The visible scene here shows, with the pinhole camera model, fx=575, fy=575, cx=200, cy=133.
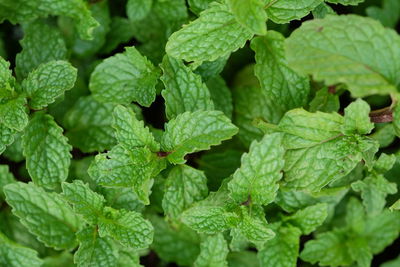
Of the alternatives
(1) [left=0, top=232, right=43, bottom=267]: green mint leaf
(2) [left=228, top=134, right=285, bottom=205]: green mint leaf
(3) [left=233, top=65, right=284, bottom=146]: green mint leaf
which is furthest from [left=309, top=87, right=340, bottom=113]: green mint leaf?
(1) [left=0, top=232, right=43, bottom=267]: green mint leaf

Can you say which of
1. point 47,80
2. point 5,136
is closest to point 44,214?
point 5,136

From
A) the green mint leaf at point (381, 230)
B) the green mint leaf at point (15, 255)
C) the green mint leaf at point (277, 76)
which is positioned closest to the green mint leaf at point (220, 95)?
the green mint leaf at point (277, 76)

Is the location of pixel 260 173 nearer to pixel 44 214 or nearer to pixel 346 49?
pixel 346 49

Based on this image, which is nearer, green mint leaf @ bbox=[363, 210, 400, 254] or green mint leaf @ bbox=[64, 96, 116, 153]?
green mint leaf @ bbox=[64, 96, 116, 153]

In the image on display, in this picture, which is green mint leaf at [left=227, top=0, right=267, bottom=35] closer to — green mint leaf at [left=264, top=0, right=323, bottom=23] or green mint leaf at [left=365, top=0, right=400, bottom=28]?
green mint leaf at [left=264, top=0, right=323, bottom=23]

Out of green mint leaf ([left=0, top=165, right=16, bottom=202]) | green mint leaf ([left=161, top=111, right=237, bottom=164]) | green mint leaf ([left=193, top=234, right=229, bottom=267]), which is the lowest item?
green mint leaf ([left=193, top=234, right=229, bottom=267])
